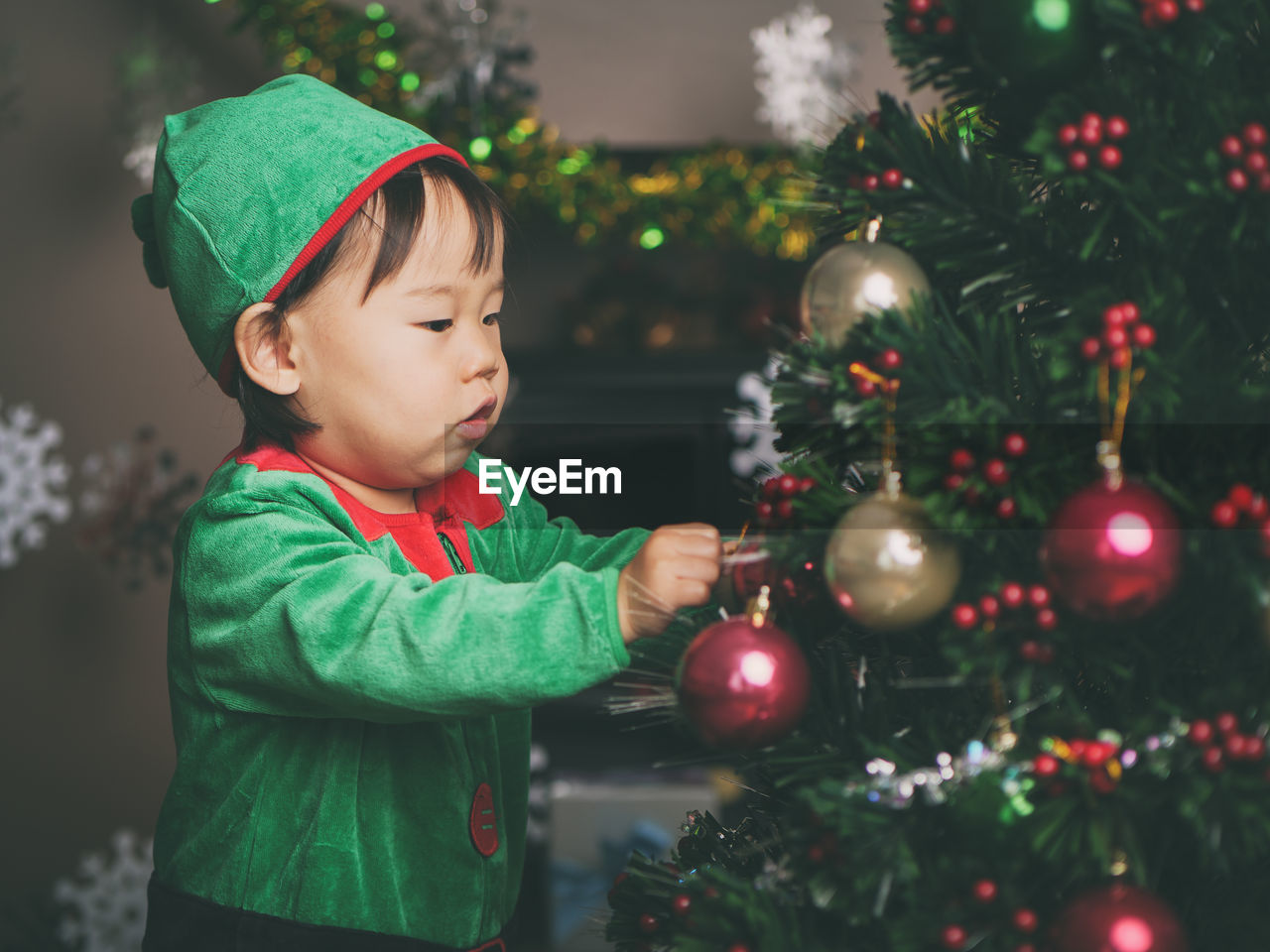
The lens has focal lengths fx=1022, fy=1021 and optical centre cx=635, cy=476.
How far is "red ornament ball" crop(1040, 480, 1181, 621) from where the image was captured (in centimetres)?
38

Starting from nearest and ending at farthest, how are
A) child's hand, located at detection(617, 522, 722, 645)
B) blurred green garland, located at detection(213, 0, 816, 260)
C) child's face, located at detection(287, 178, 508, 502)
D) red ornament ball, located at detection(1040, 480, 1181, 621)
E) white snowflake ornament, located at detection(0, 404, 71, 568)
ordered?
red ornament ball, located at detection(1040, 480, 1181, 621)
child's hand, located at detection(617, 522, 722, 645)
child's face, located at detection(287, 178, 508, 502)
white snowflake ornament, located at detection(0, 404, 71, 568)
blurred green garland, located at detection(213, 0, 816, 260)

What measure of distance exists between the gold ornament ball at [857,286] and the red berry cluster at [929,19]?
98 millimetres

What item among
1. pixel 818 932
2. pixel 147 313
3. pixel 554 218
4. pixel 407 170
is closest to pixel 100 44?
pixel 147 313

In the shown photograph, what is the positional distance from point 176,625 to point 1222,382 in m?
0.63

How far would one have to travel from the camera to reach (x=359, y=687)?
0.53 metres

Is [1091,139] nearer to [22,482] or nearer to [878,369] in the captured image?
[878,369]

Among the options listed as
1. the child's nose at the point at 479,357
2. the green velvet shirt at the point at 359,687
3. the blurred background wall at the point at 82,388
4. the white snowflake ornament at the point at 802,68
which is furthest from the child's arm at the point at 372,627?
the white snowflake ornament at the point at 802,68

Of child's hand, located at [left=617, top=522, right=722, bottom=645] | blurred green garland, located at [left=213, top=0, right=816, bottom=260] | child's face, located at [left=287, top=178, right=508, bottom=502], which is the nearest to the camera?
child's hand, located at [left=617, top=522, right=722, bottom=645]

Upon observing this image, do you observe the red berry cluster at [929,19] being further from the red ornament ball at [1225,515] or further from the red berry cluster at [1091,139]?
the red ornament ball at [1225,515]

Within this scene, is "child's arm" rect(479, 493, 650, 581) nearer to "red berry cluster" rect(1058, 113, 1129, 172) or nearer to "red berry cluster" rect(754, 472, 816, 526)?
"red berry cluster" rect(754, 472, 816, 526)

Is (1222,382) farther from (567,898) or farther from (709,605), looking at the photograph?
(567,898)

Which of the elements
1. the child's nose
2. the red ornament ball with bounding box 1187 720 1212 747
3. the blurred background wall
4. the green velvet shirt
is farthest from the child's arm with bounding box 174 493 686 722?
the blurred background wall

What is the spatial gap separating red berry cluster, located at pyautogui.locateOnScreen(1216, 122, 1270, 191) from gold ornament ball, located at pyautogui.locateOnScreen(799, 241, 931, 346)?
0.42 feet

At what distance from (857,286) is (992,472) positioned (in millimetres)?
107
